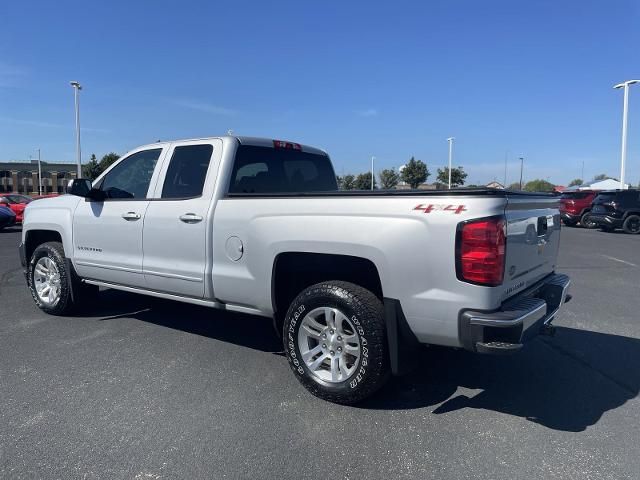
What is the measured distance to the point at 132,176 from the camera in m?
5.25

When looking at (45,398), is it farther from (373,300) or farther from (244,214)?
(373,300)

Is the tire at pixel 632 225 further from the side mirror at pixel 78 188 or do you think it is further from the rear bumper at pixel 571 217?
the side mirror at pixel 78 188

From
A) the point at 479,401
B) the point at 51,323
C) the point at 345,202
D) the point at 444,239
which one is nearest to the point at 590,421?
the point at 479,401

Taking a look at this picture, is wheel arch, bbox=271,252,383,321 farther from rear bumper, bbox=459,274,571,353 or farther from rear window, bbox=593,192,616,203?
rear window, bbox=593,192,616,203

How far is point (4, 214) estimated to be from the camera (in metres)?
19.2

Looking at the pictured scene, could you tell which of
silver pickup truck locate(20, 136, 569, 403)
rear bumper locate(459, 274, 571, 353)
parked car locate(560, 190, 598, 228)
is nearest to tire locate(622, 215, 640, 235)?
parked car locate(560, 190, 598, 228)

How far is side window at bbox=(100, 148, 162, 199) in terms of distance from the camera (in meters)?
5.07

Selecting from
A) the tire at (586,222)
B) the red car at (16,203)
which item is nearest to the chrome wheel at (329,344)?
the tire at (586,222)

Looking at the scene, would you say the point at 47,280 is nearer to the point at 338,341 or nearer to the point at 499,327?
the point at 338,341

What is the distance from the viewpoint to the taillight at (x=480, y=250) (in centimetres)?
303

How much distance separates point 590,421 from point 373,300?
5.55ft

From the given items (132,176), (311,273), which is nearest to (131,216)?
(132,176)

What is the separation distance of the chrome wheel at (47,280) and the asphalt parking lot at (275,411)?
0.43 meters

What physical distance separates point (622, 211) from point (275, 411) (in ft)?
69.0
